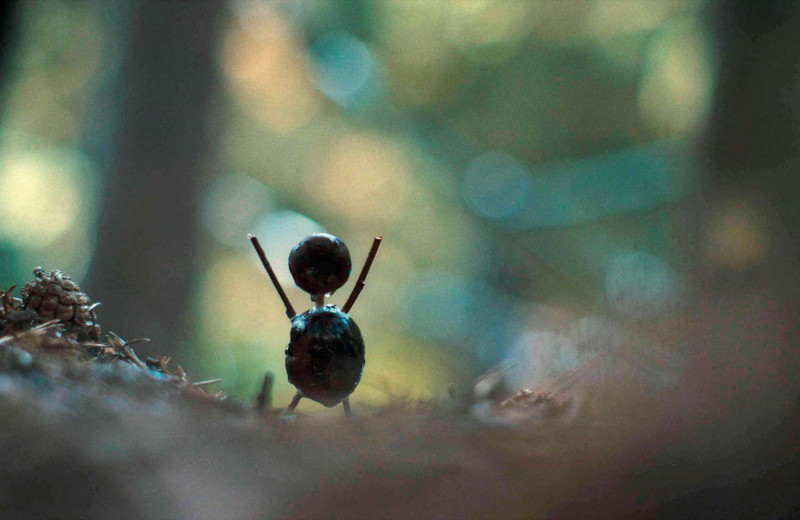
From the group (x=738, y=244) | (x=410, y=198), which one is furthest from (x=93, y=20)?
(x=738, y=244)

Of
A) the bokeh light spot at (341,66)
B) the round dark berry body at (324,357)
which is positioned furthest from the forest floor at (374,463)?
the bokeh light spot at (341,66)

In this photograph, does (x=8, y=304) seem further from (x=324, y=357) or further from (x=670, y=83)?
(x=670, y=83)

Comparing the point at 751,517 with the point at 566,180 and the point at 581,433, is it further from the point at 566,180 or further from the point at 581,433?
the point at 566,180

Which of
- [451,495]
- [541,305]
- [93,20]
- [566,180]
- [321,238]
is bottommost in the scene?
[451,495]

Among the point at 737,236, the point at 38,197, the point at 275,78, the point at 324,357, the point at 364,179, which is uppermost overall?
the point at 275,78

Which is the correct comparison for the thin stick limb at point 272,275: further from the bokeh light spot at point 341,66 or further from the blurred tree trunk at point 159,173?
the bokeh light spot at point 341,66

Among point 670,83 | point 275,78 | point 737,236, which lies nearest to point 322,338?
point 737,236
